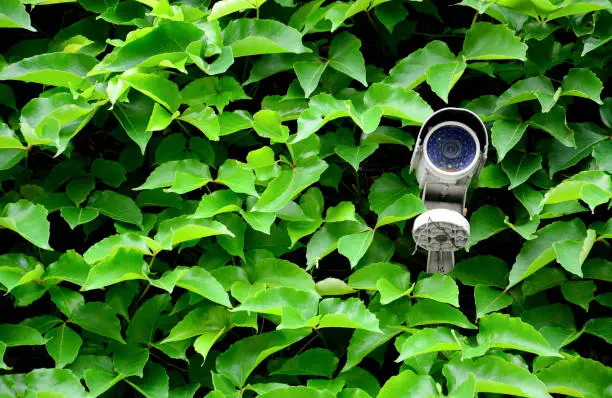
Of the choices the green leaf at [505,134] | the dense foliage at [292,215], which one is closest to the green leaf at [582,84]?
the dense foliage at [292,215]

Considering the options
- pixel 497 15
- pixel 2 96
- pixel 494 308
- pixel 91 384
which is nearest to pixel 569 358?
pixel 494 308

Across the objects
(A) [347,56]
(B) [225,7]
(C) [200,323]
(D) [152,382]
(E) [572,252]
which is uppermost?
(B) [225,7]

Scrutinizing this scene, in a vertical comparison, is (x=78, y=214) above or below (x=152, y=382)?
above

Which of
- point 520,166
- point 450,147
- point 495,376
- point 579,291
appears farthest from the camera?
point 520,166

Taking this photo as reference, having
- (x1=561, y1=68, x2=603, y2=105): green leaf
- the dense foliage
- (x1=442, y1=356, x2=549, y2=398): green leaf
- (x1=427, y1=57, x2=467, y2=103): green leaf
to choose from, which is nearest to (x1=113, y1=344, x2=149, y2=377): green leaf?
the dense foliage

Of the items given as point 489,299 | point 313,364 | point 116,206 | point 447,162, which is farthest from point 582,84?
point 116,206

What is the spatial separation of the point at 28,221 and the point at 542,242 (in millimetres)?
1139

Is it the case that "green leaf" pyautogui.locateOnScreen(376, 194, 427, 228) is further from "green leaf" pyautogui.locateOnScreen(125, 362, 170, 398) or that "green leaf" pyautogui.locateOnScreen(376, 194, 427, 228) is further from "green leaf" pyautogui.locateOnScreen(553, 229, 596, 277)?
"green leaf" pyautogui.locateOnScreen(125, 362, 170, 398)

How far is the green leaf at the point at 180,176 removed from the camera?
1.91 metres

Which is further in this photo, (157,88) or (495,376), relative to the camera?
(157,88)

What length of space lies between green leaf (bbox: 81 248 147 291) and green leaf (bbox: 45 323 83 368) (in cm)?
18

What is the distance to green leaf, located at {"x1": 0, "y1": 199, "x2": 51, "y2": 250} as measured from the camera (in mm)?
1865

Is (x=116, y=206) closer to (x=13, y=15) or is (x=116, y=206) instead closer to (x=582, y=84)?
(x=13, y=15)

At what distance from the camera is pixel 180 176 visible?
1912mm
